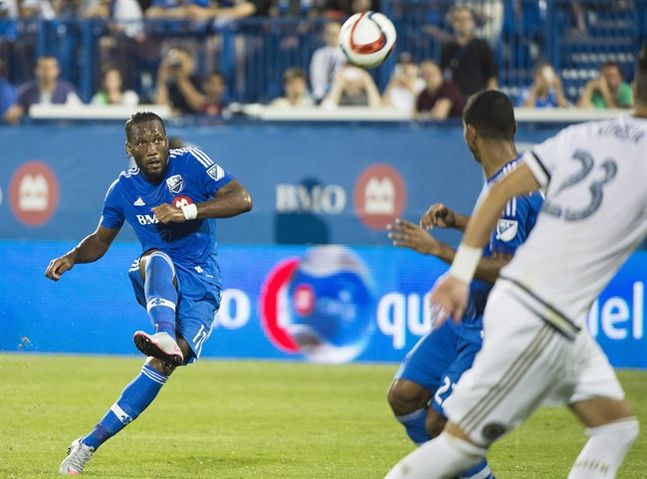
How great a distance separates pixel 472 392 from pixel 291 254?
32.7 feet

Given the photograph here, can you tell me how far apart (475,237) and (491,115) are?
1473 millimetres

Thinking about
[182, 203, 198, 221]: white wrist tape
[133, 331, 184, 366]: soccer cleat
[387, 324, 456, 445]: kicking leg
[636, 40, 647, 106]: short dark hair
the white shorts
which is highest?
[636, 40, 647, 106]: short dark hair

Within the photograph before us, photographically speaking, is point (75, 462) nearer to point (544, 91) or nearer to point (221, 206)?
point (221, 206)

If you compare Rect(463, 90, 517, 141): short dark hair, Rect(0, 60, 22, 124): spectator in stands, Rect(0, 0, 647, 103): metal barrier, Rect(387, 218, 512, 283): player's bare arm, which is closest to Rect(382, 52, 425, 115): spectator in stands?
Rect(0, 0, 647, 103): metal barrier

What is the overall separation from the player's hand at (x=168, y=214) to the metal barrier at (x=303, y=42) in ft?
32.6

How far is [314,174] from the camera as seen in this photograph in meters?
17.1

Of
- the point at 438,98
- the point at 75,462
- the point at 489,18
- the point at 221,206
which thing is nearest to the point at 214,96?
the point at 438,98

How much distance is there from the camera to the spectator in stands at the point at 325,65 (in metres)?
17.3

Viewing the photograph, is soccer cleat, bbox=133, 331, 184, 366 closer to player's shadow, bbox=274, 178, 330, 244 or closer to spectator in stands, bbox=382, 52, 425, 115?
player's shadow, bbox=274, 178, 330, 244

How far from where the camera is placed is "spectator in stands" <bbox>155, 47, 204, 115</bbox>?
17.6 metres

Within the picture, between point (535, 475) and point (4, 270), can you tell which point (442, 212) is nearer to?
point (535, 475)

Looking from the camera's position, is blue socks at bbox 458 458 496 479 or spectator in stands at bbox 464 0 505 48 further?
spectator in stands at bbox 464 0 505 48

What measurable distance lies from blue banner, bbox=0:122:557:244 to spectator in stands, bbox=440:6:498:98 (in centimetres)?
63

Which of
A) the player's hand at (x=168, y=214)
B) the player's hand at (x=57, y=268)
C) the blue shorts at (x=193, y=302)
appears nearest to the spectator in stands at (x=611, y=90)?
the blue shorts at (x=193, y=302)
